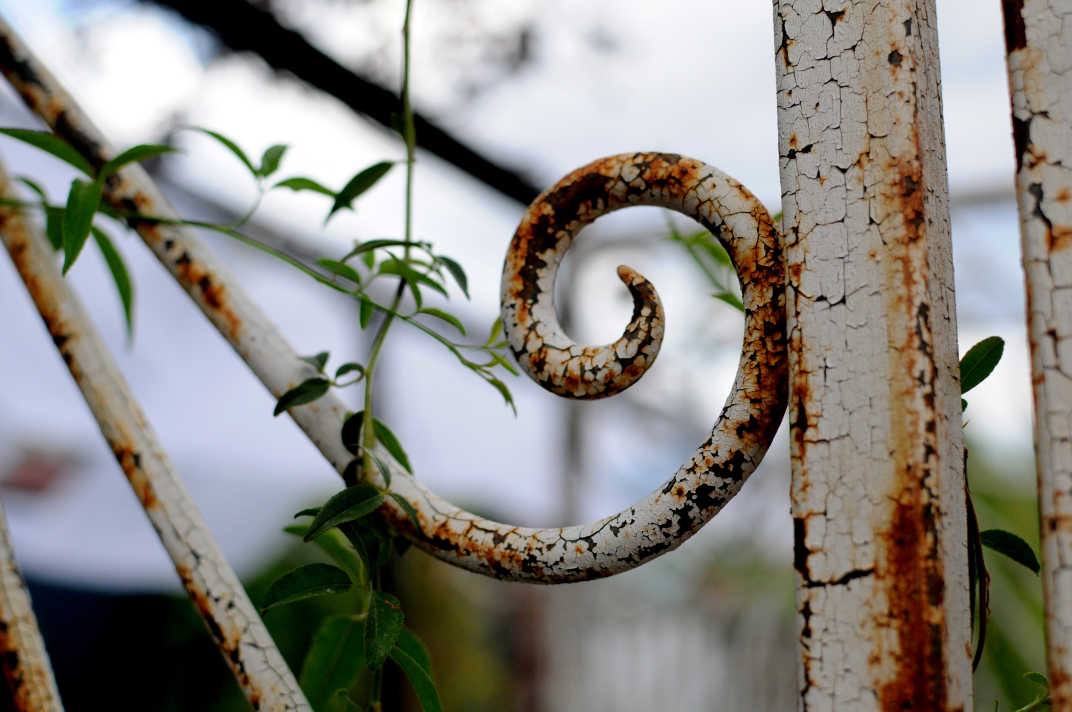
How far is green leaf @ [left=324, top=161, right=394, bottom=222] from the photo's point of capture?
0.43m

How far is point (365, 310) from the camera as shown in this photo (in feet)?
1.46

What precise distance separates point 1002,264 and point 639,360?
1639 millimetres

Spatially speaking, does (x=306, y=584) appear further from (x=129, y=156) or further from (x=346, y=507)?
(x=129, y=156)

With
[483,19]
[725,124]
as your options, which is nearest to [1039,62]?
[483,19]

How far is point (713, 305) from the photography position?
1712 mm

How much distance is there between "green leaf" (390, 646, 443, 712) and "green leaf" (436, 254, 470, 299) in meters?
0.17

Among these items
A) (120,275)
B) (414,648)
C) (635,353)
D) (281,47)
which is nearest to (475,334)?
(281,47)

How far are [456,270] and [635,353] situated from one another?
6.2 inches

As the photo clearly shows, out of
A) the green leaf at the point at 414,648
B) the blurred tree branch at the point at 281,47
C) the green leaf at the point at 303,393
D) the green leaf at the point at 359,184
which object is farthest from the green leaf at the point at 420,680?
the blurred tree branch at the point at 281,47

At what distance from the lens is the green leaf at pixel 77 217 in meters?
0.37

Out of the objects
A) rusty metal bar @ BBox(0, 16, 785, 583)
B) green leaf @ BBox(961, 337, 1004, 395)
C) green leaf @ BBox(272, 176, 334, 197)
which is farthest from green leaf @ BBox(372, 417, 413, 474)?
green leaf @ BBox(961, 337, 1004, 395)

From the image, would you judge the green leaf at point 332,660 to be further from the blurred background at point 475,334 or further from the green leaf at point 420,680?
the blurred background at point 475,334

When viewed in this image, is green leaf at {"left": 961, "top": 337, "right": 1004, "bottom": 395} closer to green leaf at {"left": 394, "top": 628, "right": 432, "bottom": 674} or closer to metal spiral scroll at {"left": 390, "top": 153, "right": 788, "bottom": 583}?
metal spiral scroll at {"left": 390, "top": 153, "right": 788, "bottom": 583}

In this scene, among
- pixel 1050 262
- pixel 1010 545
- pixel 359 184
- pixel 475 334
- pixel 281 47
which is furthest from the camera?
pixel 475 334
